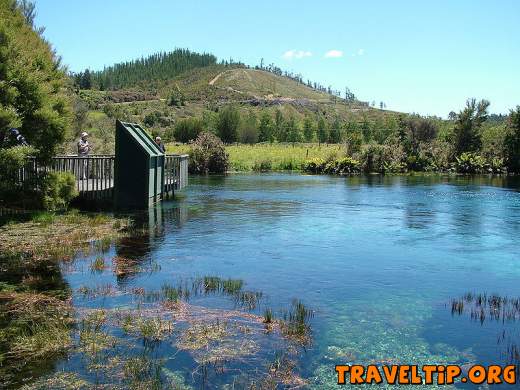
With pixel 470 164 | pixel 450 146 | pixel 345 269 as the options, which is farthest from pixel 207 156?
pixel 345 269

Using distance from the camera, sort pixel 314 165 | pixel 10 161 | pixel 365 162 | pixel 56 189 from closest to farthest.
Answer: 1. pixel 10 161
2. pixel 56 189
3. pixel 365 162
4. pixel 314 165

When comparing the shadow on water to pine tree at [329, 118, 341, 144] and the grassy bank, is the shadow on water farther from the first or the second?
pine tree at [329, 118, 341, 144]

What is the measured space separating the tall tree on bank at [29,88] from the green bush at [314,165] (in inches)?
1563

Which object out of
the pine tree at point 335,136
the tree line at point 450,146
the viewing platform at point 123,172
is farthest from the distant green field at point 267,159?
the pine tree at point 335,136

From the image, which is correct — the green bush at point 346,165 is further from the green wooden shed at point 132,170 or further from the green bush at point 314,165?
the green wooden shed at point 132,170

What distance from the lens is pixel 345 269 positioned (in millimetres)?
12133

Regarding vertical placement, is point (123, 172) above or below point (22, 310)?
above

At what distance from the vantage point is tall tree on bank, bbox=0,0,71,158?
13734 millimetres

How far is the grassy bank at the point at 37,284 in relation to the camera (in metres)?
6.89

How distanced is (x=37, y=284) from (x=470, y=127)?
63609 mm

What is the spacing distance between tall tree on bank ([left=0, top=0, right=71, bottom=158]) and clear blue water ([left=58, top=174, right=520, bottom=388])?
4.26 meters

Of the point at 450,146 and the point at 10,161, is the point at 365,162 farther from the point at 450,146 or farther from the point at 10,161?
the point at 10,161

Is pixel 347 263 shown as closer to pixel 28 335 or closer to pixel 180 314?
pixel 180 314

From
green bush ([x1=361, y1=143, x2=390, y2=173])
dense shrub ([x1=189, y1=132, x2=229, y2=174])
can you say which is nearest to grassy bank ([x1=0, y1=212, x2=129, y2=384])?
dense shrub ([x1=189, y1=132, x2=229, y2=174])
